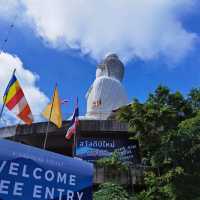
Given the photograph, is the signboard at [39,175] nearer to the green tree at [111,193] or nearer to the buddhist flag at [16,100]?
the buddhist flag at [16,100]

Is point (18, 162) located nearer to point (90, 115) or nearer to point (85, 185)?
point (85, 185)

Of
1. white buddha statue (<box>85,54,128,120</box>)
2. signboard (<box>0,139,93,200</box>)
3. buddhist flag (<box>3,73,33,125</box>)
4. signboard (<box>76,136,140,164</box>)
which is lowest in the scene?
signboard (<box>0,139,93,200</box>)

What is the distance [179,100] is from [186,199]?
4733 mm

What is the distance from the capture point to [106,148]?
17.9 m

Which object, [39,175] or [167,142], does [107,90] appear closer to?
[167,142]

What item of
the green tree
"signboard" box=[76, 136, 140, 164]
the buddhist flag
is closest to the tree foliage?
the green tree

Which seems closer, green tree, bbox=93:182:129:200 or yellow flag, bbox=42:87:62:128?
yellow flag, bbox=42:87:62:128

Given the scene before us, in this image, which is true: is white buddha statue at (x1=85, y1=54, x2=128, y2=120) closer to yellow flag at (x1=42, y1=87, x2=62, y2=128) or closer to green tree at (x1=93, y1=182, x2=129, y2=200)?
green tree at (x1=93, y1=182, x2=129, y2=200)

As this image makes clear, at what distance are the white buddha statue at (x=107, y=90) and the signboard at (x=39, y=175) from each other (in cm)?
1758

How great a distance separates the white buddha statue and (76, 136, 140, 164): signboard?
6398mm

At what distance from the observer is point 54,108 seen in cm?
1259

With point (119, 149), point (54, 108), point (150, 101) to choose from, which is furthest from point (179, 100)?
point (54, 108)

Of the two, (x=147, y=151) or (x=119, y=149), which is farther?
(x=119, y=149)

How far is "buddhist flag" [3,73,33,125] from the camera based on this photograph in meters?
11.0
